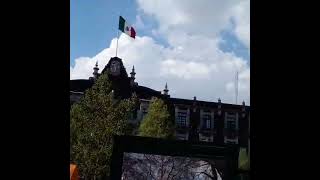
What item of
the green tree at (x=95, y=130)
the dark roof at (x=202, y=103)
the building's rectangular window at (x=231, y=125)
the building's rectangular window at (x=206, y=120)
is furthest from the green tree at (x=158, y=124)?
the building's rectangular window at (x=231, y=125)

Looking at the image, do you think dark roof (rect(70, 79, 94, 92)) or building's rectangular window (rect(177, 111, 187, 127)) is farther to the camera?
building's rectangular window (rect(177, 111, 187, 127))

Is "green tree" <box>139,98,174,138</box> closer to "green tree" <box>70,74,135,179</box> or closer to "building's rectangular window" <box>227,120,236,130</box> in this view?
"green tree" <box>70,74,135,179</box>

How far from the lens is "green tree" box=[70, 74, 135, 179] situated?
27.9 meters

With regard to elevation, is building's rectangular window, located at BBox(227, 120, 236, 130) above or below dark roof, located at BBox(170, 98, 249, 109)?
below

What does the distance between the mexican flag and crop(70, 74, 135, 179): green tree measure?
22.1 ft

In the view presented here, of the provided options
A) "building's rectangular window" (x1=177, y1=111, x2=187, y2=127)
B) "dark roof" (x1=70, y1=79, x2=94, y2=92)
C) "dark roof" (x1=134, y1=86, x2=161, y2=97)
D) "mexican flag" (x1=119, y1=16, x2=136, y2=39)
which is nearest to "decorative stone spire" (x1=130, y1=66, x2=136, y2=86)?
"dark roof" (x1=134, y1=86, x2=161, y2=97)

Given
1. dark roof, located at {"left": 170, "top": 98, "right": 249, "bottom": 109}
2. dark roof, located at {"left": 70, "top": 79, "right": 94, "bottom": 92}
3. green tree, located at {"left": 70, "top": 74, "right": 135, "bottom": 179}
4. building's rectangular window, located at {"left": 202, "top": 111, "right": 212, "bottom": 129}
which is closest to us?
green tree, located at {"left": 70, "top": 74, "right": 135, "bottom": 179}

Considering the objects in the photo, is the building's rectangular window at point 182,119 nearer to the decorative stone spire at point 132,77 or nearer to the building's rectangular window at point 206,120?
the building's rectangular window at point 206,120

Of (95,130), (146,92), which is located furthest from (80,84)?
(95,130)

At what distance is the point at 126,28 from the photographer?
35.0m
